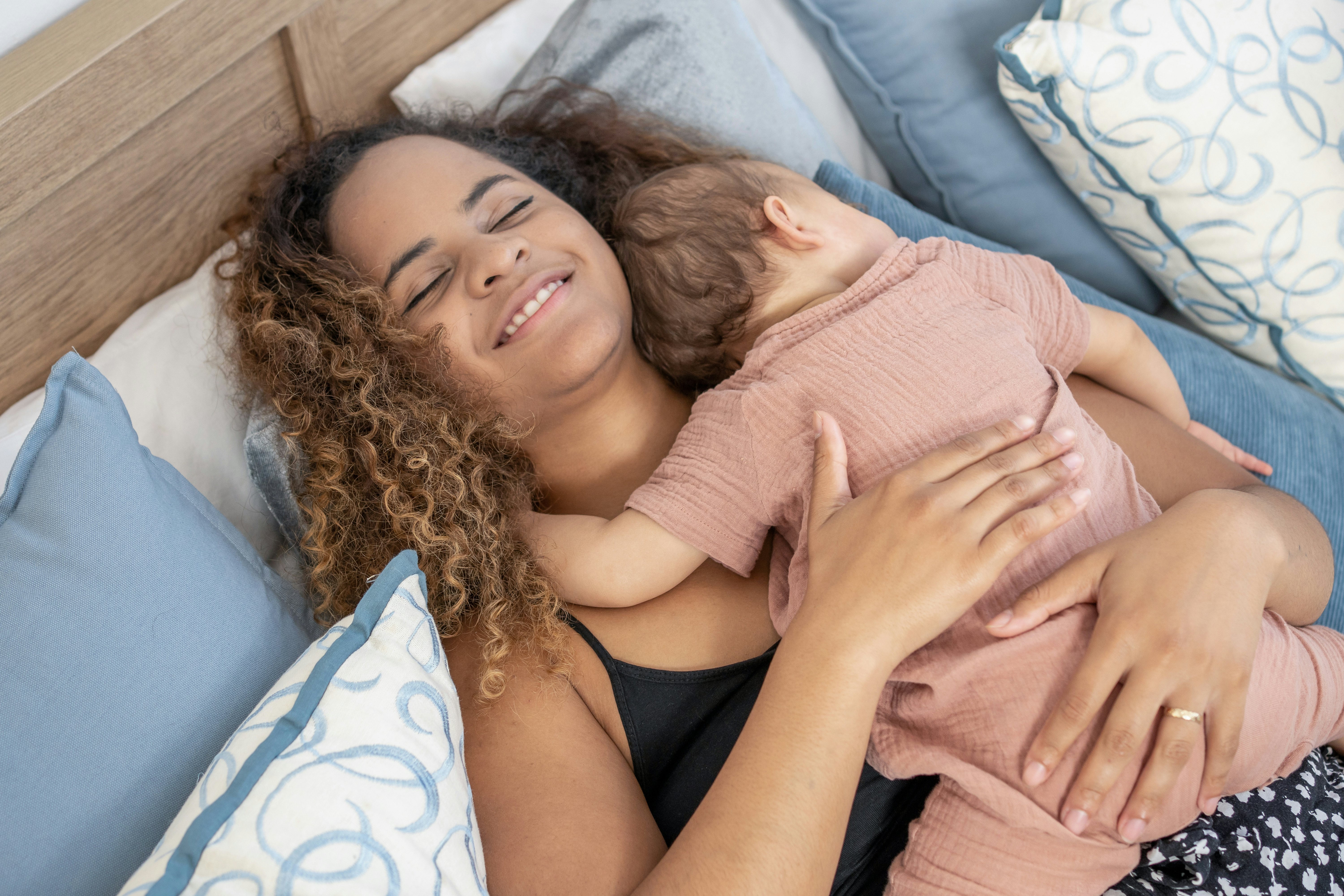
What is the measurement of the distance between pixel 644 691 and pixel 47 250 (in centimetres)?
108

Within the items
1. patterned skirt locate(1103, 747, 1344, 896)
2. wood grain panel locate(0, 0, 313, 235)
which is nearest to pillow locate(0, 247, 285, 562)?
wood grain panel locate(0, 0, 313, 235)

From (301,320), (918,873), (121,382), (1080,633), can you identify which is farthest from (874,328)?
(121,382)

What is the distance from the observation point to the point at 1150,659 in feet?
3.23

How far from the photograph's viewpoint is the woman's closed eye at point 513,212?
1.38 metres

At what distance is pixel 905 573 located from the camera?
1022 millimetres

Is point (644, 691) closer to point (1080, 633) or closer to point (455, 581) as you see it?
point (455, 581)

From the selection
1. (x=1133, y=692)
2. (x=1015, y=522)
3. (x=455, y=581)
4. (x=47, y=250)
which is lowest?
(x=1133, y=692)

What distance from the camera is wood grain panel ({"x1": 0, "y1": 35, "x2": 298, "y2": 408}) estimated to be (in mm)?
1258

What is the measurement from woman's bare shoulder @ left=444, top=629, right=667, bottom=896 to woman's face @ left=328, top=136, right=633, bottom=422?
407mm

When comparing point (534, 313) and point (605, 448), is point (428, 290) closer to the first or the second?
point (534, 313)

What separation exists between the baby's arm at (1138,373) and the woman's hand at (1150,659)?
0.45m

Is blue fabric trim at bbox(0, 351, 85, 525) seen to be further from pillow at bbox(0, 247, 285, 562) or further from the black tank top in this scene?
the black tank top

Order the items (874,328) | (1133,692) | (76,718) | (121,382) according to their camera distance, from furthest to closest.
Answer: (121,382) → (874,328) → (1133,692) → (76,718)

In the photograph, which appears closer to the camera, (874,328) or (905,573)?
(905,573)
